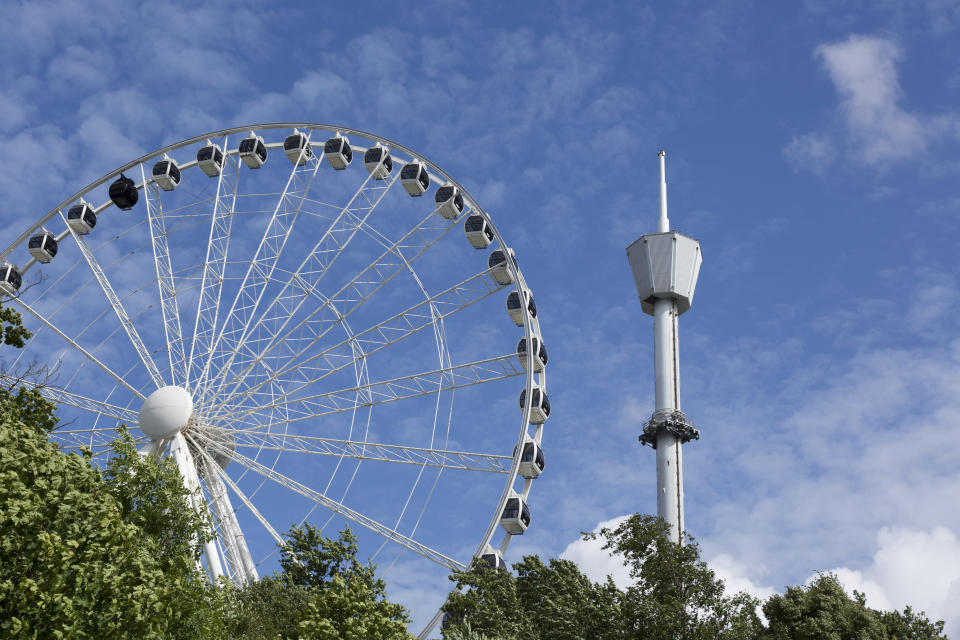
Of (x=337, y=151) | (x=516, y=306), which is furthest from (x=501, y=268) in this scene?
(x=337, y=151)

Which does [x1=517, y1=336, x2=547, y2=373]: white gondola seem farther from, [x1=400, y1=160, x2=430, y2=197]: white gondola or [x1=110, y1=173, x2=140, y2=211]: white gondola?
[x1=110, y1=173, x2=140, y2=211]: white gondola

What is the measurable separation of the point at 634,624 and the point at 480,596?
6.22 m

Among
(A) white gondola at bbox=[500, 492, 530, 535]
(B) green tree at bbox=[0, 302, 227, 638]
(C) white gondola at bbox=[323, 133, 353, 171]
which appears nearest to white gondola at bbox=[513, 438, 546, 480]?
(A) white gondola at bbox=[500, 492, 530, 535]

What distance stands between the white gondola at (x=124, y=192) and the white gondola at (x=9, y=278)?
5333mm

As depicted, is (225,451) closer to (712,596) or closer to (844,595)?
(712,596)

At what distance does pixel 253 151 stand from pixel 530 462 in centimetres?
1928

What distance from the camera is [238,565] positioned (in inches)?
1607

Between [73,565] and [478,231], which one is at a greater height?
[478,231]

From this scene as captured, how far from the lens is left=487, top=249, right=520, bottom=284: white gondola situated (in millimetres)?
47812

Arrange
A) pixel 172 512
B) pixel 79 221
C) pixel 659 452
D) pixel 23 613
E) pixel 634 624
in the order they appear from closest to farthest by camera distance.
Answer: pixel 23 613
pixel 172 512
pixel 634 624
pixel 79 221
pixel 659 452

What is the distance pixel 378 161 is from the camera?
49.5 m

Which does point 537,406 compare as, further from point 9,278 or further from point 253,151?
point 9,278

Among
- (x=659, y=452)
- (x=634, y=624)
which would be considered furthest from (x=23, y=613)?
(x=659, y=452)

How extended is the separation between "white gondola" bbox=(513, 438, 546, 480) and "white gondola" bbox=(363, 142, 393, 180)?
1436 centimetres
